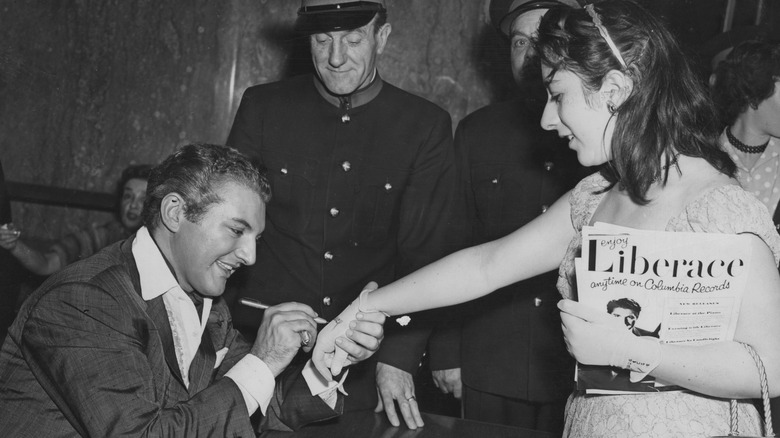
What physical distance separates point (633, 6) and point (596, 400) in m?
0.77

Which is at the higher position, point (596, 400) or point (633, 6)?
point (633, 6)

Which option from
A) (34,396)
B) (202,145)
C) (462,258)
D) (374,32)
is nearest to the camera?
(34,396)

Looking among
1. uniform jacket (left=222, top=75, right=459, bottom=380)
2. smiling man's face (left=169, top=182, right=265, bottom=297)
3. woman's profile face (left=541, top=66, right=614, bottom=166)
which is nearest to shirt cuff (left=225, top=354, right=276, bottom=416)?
smiling man's face (left=169, top=182, right=265, bottom=297)

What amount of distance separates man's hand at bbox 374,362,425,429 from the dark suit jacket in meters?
0.40

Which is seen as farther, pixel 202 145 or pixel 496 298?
pixel 496 298

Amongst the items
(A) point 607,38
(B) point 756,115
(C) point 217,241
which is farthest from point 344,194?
(B) point 756,115

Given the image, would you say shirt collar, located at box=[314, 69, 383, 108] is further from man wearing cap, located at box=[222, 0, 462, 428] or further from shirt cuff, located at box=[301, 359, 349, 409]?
shirt cuff, located at box=[301, 359, 349, 409]

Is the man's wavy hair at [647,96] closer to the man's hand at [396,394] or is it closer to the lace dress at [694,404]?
the lace dress at [694,404]

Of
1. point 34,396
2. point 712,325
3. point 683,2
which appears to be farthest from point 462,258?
point 683,2

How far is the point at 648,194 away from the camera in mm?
1438

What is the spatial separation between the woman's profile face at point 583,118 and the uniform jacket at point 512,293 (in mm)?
1001

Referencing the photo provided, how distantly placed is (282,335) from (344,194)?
0.79m

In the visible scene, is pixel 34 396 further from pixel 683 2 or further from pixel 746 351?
pixel 683 2

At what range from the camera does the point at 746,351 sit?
124cm
